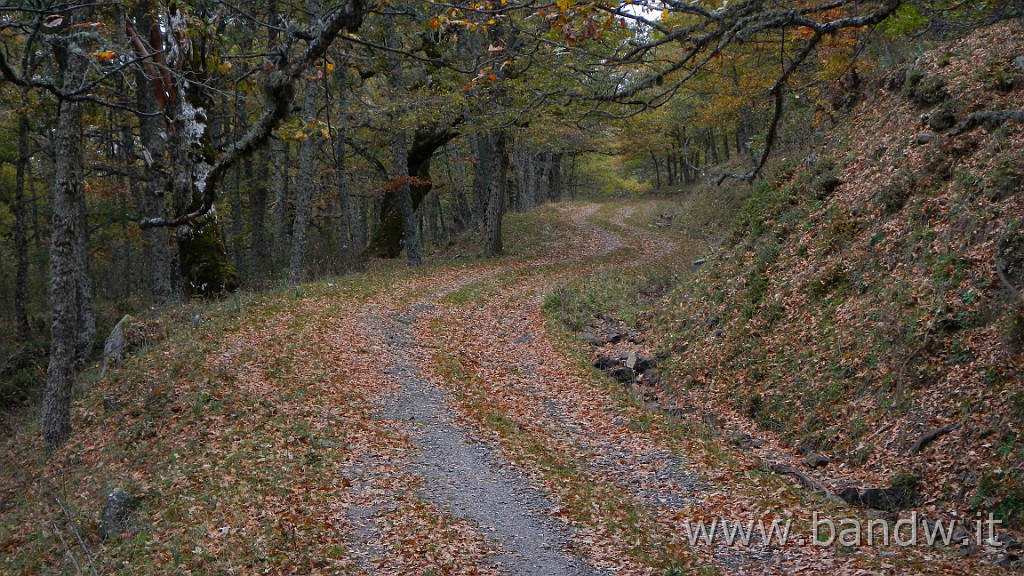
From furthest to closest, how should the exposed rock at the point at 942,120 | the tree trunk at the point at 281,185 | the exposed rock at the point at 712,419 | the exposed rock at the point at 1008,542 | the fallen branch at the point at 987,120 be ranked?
the tree trunk at the point at 281,185 → the exposed rock at the point at 942,120 → the exposed rock at the point at 712,419 → the fallen branch at the point at 987,120 → the exposed rock at the point at 1008,542

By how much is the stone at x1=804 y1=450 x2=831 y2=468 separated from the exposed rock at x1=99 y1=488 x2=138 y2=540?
7.82m

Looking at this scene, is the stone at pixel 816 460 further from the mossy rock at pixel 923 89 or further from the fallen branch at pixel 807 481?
the mossy rock at pixel 923 89

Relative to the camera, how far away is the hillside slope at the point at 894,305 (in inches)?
273

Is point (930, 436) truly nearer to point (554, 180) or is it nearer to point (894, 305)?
point (894, 305)

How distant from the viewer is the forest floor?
6121 millimetres

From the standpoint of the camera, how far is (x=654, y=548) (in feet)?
20.1

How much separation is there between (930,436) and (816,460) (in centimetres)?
128

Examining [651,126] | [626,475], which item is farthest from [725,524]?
[651,126]

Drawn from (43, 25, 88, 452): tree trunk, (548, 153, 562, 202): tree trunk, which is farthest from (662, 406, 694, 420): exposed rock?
(548, 153, 562, 202): tree trunk

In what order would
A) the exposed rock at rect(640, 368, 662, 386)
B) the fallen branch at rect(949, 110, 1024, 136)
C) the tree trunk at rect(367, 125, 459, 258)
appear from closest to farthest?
the fallen branch at rect(949, 110, 1024, 136)
the exposed rock at rect(640, 368, 662, 386)
the tree trunk at rect(367, 125, 459, 258)

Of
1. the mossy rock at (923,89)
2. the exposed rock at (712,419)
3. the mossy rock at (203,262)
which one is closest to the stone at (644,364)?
the exposed rock at (712,419)

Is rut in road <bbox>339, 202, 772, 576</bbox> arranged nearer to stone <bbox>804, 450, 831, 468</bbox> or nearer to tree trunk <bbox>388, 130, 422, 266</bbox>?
A: stone <bbox>804, 450, 831, 468</bbox>

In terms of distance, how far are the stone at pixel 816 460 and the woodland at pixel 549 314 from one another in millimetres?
154

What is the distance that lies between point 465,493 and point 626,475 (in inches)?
79.0
